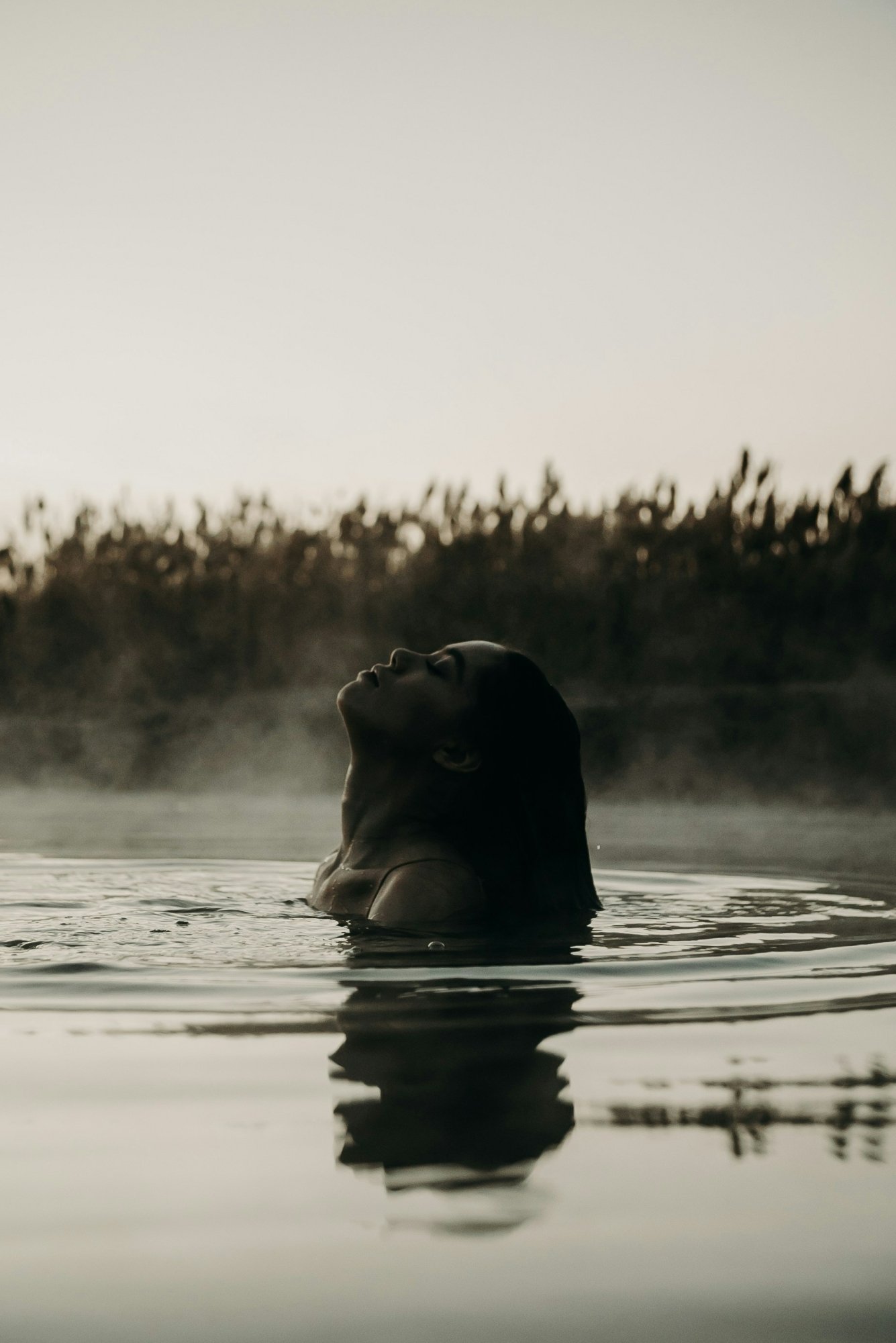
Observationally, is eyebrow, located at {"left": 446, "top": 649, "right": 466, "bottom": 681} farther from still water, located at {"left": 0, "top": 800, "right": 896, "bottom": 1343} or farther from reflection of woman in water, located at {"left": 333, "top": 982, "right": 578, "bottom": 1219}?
reflection of woman in water, located at {"left": 333, "top": 982, "right": 578, "bottom": 1219}

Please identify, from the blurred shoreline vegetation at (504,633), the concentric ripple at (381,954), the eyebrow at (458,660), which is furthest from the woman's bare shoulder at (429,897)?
the blurred shoreline vegetation at (504,633)

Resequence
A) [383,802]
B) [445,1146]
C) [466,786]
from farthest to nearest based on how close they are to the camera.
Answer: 1. [383,802]
2. [466,786]
3. [445,1146]

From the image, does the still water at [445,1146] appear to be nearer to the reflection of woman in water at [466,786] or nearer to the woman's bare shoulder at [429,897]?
the woman's bare shoulder at [429,897]

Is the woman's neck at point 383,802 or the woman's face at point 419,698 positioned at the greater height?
the woman's face at point 419,698

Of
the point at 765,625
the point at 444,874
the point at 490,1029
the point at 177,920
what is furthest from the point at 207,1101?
the point at 765,625

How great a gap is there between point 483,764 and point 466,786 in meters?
0.08

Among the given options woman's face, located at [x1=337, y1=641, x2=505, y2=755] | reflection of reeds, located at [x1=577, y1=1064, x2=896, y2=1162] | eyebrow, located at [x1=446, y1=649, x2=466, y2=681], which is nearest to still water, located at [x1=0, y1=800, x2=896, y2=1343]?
reflection of reeds, located at [x1=577, y1=1064, x2=896, y2=1162]

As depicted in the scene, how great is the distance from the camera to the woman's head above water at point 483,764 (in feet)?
13.0

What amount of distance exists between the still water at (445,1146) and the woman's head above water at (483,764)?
1.79 feet

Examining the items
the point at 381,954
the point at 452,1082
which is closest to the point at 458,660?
the point at 381,954

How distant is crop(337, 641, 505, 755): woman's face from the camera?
3.98 m

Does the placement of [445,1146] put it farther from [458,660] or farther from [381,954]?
[458,660]

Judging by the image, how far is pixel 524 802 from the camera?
4031 millimetres

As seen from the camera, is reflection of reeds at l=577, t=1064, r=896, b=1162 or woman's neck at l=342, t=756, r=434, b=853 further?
woman's neck at l=342, t=756, r=434, b=853
